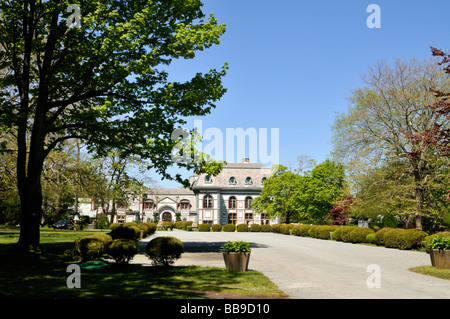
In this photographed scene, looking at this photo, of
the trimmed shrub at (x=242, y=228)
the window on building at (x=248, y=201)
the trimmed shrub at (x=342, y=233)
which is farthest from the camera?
the window on building at (x=248, y=201)

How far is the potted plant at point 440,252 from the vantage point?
13.9 meters

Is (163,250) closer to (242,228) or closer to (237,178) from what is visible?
(242,228)

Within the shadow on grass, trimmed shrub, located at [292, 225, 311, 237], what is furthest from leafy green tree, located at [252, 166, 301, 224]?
the shadow on grass

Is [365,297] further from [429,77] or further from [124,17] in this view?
[429,77]

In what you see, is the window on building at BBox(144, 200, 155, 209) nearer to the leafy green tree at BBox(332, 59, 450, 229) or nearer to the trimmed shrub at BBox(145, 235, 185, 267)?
the leafy green tree at BBox(332, 59, 450, 229)

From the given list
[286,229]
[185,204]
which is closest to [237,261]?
[286,229]

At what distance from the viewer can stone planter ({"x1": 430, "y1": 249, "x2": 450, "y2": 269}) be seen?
13.9 metres

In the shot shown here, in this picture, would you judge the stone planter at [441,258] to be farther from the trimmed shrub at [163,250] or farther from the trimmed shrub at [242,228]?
the trimmed shrub at [242,228]

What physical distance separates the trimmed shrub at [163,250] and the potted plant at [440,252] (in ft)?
31.8

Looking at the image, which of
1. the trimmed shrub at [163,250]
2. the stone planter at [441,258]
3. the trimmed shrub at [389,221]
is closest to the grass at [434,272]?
the stone planter at [441,258]

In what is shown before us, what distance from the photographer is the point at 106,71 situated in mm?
16625

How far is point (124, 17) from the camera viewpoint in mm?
17656

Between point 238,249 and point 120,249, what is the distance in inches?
179
